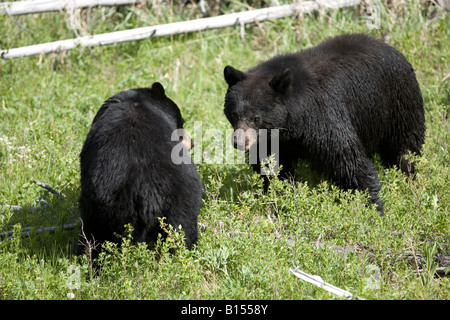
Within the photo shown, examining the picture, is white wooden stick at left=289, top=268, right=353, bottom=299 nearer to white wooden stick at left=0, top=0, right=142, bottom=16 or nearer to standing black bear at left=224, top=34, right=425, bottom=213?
standing black bear at left=224, top=34, right=425, bottom=213

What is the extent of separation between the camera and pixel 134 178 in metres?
4.06

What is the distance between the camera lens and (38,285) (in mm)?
4070

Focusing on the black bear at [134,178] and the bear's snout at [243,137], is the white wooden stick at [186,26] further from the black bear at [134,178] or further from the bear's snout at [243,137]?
the black bear at [134,178]

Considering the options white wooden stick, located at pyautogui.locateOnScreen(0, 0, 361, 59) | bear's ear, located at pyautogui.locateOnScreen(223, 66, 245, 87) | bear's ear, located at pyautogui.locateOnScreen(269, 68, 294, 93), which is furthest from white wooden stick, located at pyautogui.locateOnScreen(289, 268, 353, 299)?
white wooden stick, located at pyautogui.locateOnScreen(0, 0, 361, 59)

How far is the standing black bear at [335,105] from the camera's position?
5609mm

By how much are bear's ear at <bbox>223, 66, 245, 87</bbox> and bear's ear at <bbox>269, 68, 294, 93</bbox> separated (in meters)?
0.31

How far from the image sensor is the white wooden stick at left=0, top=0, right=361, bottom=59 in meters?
8.62

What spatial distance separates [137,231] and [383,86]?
125 inches

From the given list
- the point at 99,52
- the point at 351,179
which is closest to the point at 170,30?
the point at 99,52
